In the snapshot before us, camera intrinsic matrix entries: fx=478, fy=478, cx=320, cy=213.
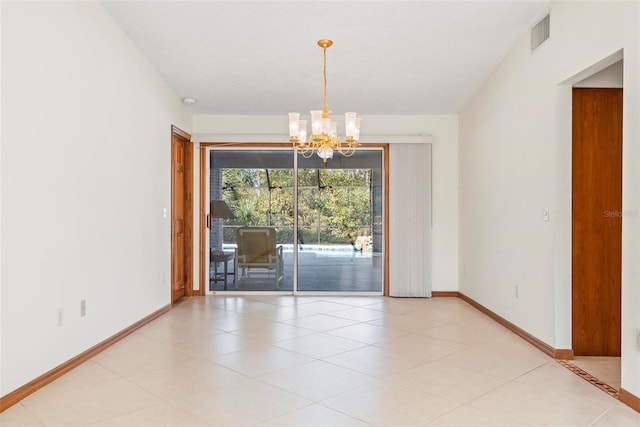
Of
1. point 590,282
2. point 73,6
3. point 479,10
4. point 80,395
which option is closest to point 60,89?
point 73,6

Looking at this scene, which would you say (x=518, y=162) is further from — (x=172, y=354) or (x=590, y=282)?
(x=172, y=354)

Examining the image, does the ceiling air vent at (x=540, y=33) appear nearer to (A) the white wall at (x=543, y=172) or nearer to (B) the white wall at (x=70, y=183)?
(A) the white wall at (x=543, y=172)

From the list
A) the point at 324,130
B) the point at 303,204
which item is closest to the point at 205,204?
the point at 303,204

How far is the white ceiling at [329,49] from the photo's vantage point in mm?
3639

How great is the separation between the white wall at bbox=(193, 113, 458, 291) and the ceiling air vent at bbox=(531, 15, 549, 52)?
268cm

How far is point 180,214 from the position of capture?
6352mm

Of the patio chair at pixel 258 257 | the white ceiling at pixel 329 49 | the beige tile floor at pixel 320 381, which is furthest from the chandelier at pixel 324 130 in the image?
the patio chair at pixel 258 257

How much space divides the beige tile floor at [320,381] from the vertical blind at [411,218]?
64.3 inches

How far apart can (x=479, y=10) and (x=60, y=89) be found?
3070 mm

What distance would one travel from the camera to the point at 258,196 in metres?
6.71

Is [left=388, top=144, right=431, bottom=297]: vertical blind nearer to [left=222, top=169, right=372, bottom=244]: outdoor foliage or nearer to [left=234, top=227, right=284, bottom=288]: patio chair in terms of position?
[left=222, top=169, right=372, bottom=244]: outdoor foliage

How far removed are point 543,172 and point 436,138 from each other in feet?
9.62

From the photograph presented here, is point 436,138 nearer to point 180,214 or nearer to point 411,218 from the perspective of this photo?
point 411,218

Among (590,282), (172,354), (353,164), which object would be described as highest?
(353,164)
